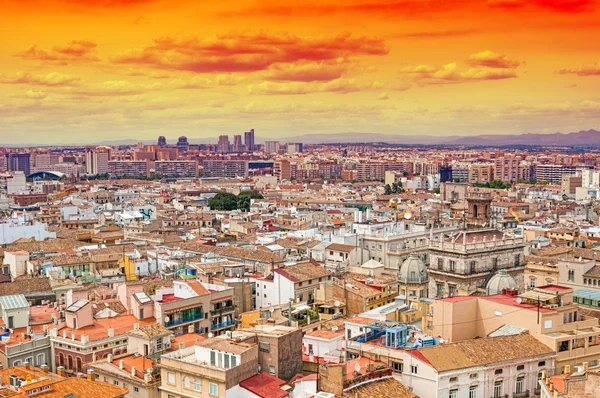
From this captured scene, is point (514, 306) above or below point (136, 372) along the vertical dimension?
above

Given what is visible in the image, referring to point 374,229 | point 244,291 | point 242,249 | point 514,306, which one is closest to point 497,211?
point 374,229

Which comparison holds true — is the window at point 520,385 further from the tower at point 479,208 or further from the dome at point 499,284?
the tower at point 479,208

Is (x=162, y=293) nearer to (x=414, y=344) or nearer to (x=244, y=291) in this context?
(x=244, y=291)

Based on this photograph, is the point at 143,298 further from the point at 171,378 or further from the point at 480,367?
the point at 480,367

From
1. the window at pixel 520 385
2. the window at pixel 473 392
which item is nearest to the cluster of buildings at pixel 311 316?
the window at pixel 473 392

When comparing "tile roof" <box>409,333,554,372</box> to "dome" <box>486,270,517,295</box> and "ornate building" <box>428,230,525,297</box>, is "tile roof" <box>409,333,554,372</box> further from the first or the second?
"ornate building" <box>428,230,525,297</box>

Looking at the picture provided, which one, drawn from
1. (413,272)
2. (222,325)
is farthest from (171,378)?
(413,272)

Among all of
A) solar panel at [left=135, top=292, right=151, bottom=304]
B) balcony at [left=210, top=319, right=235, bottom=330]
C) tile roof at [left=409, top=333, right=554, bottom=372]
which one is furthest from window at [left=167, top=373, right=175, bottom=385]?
balcony at [left=210, top=319, right=235, bottom=330]
